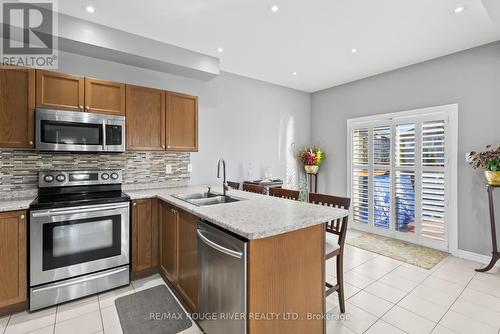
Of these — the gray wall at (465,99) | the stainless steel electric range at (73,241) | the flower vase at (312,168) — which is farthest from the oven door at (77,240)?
the gray wall at (465,99)

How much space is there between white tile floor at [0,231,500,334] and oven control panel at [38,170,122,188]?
121 centimetres

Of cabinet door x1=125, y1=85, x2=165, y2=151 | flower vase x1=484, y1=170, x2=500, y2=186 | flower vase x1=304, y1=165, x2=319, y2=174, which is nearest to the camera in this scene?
flower vase x1=484, y1=170, x2=500, y2=186

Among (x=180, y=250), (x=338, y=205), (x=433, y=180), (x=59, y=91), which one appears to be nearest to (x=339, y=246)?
(x=338, y=205)

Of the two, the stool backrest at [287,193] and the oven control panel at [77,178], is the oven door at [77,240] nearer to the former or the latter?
the oven control panel at [77,178]

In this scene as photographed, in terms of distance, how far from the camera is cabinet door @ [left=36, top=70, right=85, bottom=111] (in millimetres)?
2432

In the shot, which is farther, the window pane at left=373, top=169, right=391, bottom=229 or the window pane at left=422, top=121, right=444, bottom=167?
the window pane at left=373, top=169, right=391, bottom=229

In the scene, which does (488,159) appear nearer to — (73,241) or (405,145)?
(405,145)

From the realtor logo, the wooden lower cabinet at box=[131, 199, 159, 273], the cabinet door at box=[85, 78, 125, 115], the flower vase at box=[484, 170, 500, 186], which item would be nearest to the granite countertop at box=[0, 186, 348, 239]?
the wooden lower cabinet at box=[131, 199, 159, 273]

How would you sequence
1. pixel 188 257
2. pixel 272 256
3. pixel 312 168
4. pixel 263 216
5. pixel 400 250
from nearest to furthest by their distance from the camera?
pixel 272 256, pixel 263 216, pixel 188 257, pixel 400 250, pixel 312 168

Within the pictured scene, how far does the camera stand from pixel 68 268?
2271mm

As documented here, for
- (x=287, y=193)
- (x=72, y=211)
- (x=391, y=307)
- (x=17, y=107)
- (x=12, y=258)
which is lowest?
(x=391, y=307)

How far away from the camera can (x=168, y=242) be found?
8.30 ft

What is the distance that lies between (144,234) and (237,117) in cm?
243

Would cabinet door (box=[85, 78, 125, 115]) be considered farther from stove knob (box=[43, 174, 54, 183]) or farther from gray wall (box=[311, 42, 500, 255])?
gray wall (box=[311, 42, 500, 255])
